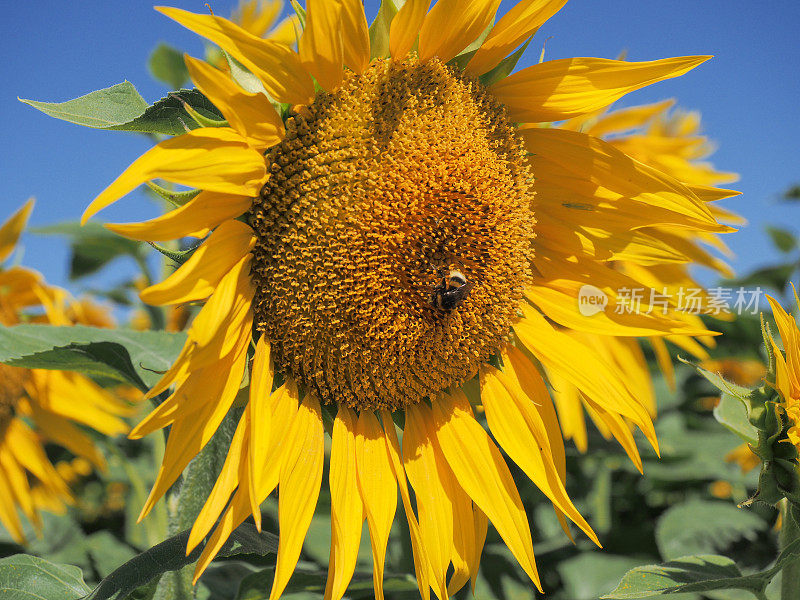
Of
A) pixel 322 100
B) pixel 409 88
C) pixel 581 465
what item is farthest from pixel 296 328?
pixel 581 465

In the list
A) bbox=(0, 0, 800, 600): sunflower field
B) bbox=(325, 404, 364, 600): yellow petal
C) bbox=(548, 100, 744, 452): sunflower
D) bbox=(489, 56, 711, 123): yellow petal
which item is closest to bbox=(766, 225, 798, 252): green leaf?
bbox=(548, 100, 744, 452): sunflower

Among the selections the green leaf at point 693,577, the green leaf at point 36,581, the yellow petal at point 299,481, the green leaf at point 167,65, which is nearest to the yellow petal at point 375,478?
the yellow petal at point 299,481

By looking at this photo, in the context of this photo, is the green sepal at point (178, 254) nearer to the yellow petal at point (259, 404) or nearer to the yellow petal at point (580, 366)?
the yellow petal at point (259, 404)

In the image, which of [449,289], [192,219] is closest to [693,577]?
[449,289]

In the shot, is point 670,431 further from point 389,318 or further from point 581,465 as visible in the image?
point 389,318

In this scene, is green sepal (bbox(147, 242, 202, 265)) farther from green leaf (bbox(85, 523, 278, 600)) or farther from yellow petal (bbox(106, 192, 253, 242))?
green leaf (bbox(85, 523, 278, 600))

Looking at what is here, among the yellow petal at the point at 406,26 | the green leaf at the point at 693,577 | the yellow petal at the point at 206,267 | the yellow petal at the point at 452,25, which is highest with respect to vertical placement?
the yellow petal at the point at 452,25
